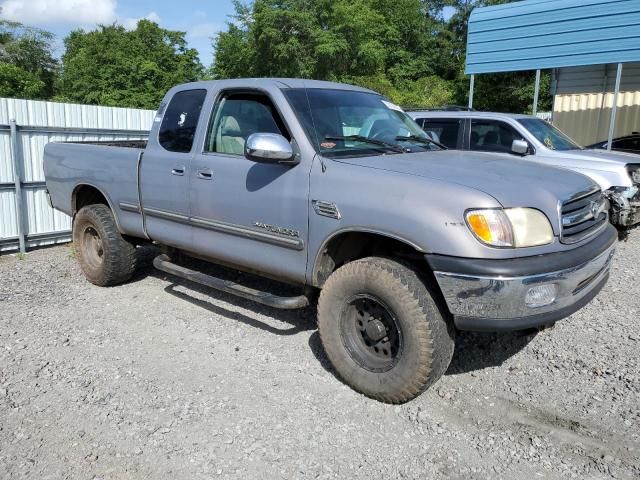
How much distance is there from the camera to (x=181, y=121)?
4930 millimetres

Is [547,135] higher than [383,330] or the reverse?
higher

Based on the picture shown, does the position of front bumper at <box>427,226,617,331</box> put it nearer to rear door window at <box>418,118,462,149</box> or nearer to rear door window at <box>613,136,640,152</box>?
rear door window at <box>418,118,462,149</box>

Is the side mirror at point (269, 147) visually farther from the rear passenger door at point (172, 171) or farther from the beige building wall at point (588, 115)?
the beige building wall at point (588, 115)

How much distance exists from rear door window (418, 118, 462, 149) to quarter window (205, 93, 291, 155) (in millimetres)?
4467

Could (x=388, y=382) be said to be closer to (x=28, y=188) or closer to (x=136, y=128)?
(x=28, y=188)

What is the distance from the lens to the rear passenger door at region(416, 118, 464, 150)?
841 cm

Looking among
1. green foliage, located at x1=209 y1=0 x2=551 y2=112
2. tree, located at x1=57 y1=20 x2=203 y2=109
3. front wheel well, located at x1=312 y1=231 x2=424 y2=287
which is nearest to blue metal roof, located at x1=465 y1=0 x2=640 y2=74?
front wheel well, located at x1=312 y1=231 x2=424 y2=287

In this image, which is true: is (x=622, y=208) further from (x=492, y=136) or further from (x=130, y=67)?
(x=130, y=67)

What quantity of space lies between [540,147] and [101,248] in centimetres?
601

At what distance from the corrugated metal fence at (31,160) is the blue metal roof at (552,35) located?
32.0 feet

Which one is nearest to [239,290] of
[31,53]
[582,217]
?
[582,217]

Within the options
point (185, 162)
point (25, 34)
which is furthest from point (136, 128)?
point (25, 34)

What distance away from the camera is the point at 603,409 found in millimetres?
3496

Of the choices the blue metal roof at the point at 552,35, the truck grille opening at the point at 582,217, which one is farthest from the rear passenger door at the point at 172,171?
the blue metal roof at the point at 552,35
